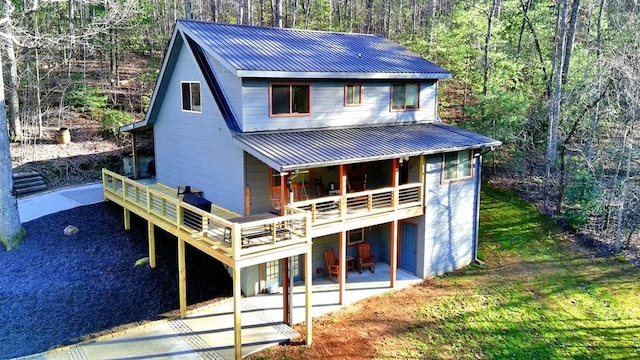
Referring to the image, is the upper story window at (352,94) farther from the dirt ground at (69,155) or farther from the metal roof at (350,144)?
the dirt ground at (69,155)

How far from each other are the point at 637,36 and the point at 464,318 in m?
12.6

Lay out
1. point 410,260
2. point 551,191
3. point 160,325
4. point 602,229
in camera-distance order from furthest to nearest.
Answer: point 551,191 < point 602,229 < point 410,260 < point 160,325

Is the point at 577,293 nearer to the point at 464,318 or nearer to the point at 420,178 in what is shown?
the point at 464,318

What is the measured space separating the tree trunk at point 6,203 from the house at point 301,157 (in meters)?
2.94

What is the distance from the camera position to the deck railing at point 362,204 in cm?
1323

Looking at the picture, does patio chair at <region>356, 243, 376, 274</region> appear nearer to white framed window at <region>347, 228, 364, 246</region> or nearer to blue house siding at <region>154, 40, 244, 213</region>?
white framed window at <region>347, 228, 364, 246</region>

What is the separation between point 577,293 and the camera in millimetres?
15156

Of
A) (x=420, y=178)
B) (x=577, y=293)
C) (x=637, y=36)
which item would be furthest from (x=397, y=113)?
(x=637, y=36)

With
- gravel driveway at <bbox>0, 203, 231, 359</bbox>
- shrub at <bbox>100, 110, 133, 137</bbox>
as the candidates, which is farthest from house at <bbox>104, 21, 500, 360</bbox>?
shrub at <bbox>100, 110, 133, 137</bbox>

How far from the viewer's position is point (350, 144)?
13.8 metres

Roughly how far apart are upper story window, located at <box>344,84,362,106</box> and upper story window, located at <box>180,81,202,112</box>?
4557 millimetres

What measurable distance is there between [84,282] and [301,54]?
30.5ft

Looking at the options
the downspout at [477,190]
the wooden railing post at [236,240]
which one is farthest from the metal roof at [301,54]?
the wooden railing post at [236,240]

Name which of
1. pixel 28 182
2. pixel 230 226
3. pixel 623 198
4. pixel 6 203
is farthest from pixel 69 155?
pixel 623 198
